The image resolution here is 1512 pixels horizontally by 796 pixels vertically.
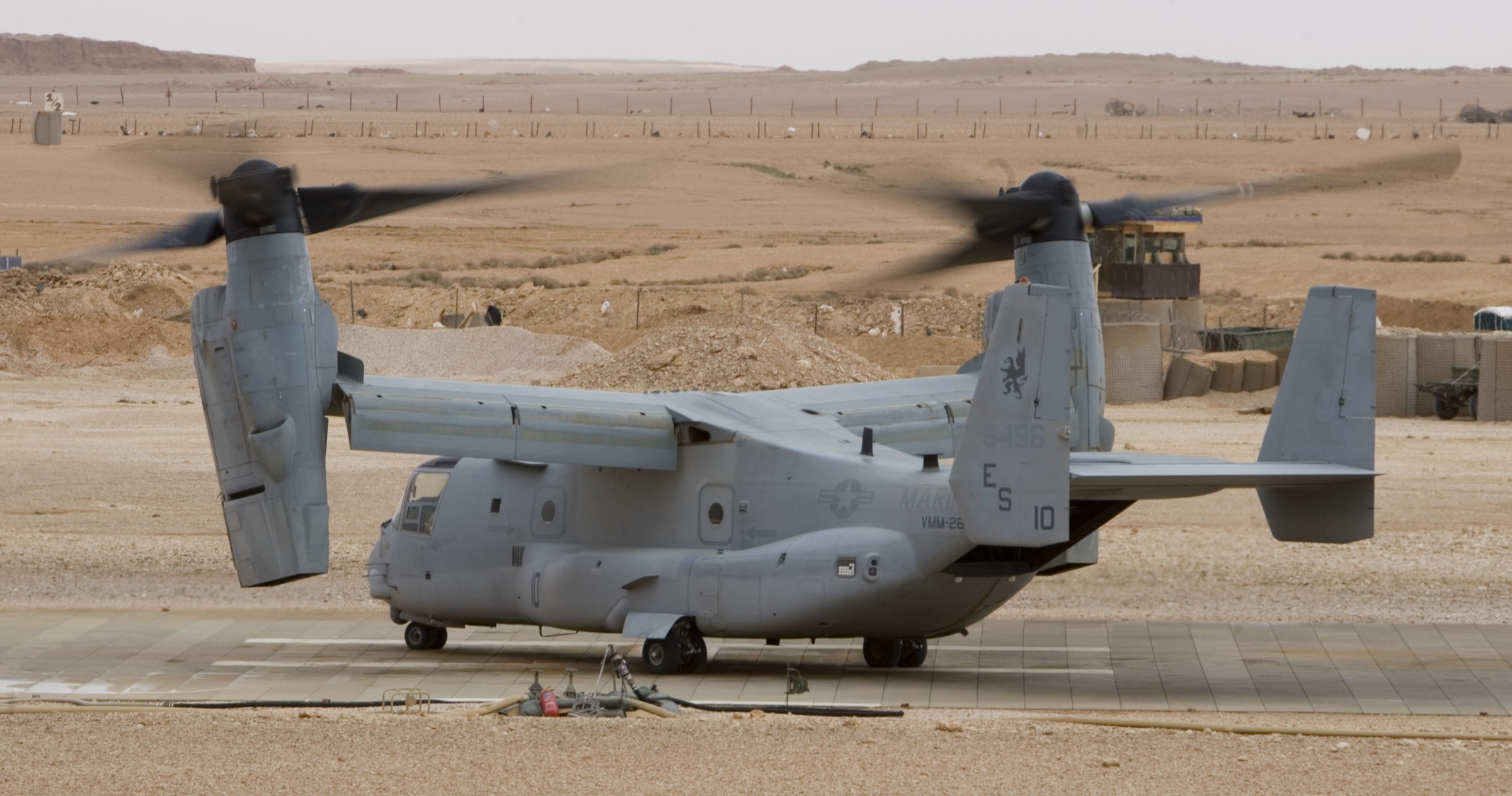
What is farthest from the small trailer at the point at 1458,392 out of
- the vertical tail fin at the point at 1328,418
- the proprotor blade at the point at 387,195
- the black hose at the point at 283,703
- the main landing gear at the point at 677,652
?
the black hose at the point at 283,703

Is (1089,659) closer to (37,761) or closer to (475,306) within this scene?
(37,761)

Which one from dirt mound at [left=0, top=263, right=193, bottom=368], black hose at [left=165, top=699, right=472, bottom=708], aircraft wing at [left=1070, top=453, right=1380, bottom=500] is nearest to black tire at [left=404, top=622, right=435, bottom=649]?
black hose at [left=165, top=699, right=472, bottom=708]

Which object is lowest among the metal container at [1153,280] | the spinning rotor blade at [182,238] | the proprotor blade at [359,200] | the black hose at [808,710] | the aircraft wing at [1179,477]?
the black hose at [808,710]

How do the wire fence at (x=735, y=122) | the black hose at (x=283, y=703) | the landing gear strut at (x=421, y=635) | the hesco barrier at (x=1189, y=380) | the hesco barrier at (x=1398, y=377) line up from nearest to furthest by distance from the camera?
the black hose at (x=283, y=703), the landing gear strut at (x=421, y=635), the hesco barrier at (x=1398, y=377), the hesco barrier at (x=1189, y=380), the wire fence at (x=735, y=122)

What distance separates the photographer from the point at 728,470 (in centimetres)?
1867

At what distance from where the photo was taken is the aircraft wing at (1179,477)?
15.9 meters

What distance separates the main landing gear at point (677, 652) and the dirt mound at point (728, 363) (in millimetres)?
24187

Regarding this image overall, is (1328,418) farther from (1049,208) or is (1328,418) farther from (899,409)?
(899,409)

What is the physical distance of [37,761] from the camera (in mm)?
12367

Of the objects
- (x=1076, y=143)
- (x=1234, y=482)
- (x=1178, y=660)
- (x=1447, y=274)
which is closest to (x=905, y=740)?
(x=1234, y=482)

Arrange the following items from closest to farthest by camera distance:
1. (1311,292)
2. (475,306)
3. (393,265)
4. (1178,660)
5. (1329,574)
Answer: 1. (1311,292)
2. (1178,660)
3. (1329,574)
4. (475,306)
5. (393,265)

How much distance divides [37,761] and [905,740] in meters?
5.85

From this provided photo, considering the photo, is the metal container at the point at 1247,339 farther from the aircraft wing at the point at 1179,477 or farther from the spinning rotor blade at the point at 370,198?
the spinning rotor blade at the point at 370,198

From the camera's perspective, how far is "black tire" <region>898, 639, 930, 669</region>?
1941 centimetres
